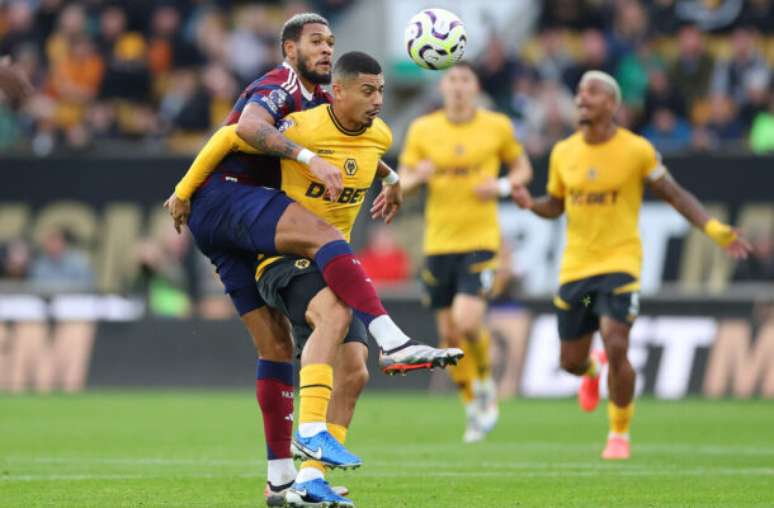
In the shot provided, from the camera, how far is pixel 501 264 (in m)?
18.9

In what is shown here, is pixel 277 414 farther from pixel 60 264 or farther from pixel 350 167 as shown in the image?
pixel 60 264

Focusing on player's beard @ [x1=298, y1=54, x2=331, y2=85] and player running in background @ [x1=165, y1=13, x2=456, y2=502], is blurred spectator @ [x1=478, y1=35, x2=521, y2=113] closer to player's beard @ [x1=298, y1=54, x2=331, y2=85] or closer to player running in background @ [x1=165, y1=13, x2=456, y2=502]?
player running in background @ [x1=165, y1=13, x2=456, y2=502]

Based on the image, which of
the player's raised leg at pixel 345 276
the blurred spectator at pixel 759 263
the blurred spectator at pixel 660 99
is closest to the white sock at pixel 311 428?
the player's raised leg at pixel 345 276

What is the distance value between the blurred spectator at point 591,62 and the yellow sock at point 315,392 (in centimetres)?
1378

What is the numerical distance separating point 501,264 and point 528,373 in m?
1.30

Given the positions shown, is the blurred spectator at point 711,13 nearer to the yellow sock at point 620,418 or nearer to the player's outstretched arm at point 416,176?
the player's outstretched arm at point 416,176

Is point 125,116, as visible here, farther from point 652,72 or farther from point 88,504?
point 88,504

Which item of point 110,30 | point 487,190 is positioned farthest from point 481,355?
point 110,30

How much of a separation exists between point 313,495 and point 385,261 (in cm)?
1200

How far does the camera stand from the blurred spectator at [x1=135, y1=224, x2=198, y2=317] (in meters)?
20.7

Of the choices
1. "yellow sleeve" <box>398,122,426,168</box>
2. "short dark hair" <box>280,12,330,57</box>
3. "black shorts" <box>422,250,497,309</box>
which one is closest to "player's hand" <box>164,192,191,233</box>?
"short dark hair" <box>280,12,330,57</box>

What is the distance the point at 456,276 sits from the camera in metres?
14.5

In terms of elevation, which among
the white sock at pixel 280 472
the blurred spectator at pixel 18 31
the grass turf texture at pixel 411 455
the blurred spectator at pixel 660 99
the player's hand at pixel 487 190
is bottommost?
the grass turf texture at pixel 411 455

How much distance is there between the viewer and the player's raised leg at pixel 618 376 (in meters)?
11.8
